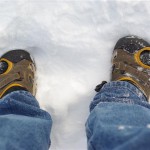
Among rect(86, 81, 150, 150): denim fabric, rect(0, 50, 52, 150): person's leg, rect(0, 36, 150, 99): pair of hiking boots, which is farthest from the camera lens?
rect(0, 36, 150, 99): pair of hiking boots

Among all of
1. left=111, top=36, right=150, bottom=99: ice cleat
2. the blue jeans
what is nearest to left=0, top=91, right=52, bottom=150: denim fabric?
the blue jeans

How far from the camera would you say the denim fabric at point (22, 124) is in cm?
90

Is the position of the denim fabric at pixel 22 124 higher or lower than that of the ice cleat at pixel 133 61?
lower

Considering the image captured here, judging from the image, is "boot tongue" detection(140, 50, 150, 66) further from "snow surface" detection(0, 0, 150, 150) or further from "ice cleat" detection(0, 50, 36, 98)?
"ice cleat" detection(0, 50, 36, 98)

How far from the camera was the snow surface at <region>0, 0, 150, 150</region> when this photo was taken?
1.24 m

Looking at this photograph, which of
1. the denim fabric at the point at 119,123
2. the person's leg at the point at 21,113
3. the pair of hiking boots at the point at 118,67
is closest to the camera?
the denim fabric at the point at 119,123

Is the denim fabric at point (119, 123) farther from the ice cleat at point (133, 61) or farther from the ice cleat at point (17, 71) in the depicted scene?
the ice cleat at point (17, 71)

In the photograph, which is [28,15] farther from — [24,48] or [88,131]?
[88,131]

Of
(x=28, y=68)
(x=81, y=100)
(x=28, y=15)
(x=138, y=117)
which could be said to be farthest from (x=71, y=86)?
(x=138, y=117)

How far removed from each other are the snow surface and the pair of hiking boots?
0.04 meters

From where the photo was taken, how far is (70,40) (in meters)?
1.25

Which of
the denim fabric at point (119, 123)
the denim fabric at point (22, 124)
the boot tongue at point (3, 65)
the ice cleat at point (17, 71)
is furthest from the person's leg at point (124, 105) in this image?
the boot tongue at point (3, 65)

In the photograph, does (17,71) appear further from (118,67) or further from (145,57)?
(145,57)

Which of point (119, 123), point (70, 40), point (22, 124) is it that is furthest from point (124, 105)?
point (70, 40)
